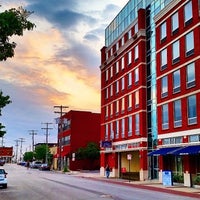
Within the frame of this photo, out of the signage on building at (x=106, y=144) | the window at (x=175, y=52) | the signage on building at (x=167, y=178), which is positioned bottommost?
the signage on building at (x=167, y=178)

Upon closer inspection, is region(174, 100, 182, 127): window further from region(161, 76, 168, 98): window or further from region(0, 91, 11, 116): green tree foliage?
region(0, 91, 11, 116): green tree foliage

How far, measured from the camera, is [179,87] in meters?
41.3

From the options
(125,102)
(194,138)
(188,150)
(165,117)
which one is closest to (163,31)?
(165,117)

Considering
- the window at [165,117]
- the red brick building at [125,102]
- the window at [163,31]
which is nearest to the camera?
the window at [165,117]

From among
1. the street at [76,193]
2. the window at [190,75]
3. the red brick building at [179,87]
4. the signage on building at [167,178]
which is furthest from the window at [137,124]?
the street at [76,193]

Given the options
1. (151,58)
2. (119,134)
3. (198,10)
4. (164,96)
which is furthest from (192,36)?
(119,134)

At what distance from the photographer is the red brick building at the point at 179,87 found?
1499 inches

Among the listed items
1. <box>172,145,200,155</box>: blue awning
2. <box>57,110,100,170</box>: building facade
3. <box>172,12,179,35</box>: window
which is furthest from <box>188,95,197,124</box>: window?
<box>57,110,100,170</box>: building facade

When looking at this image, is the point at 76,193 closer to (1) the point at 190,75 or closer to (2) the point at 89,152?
(1) the point at 190,75

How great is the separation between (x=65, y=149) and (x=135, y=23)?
149ft

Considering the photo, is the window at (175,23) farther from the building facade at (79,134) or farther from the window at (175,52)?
the building facade at (79,134)

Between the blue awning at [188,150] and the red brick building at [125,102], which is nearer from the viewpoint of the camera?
the blue awning at [188,150]

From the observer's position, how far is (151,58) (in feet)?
166

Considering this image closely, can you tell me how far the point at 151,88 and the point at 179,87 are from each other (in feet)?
30.3
